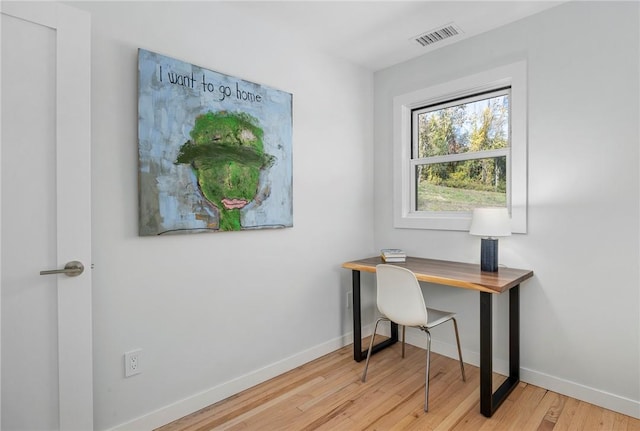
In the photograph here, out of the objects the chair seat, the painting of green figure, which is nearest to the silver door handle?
the painting of green figure

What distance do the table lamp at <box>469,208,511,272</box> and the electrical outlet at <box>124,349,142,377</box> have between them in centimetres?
209

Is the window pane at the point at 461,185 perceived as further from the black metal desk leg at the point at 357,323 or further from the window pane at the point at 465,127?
the black metal desk leg at the point at 357,323

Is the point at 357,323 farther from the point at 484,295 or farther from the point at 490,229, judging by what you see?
the point at 490,229

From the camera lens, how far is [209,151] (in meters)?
1.98

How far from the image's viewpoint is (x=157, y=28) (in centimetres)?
181

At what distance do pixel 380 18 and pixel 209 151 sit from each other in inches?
56.8

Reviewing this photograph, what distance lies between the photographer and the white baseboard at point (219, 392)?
1.77 m

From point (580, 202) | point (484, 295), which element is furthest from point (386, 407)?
point (580, 202)

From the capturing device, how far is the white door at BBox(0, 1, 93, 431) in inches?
52.9

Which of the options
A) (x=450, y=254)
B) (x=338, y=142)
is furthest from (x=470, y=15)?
(x=450, y=254)

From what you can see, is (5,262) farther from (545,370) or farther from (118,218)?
(545,370)

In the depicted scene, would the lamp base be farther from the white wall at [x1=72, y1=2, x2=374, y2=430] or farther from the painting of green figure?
the painting of green figure

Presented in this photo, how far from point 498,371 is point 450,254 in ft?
2.85

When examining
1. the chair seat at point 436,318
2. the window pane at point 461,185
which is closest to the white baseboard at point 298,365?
the chair seat at point 436,318
